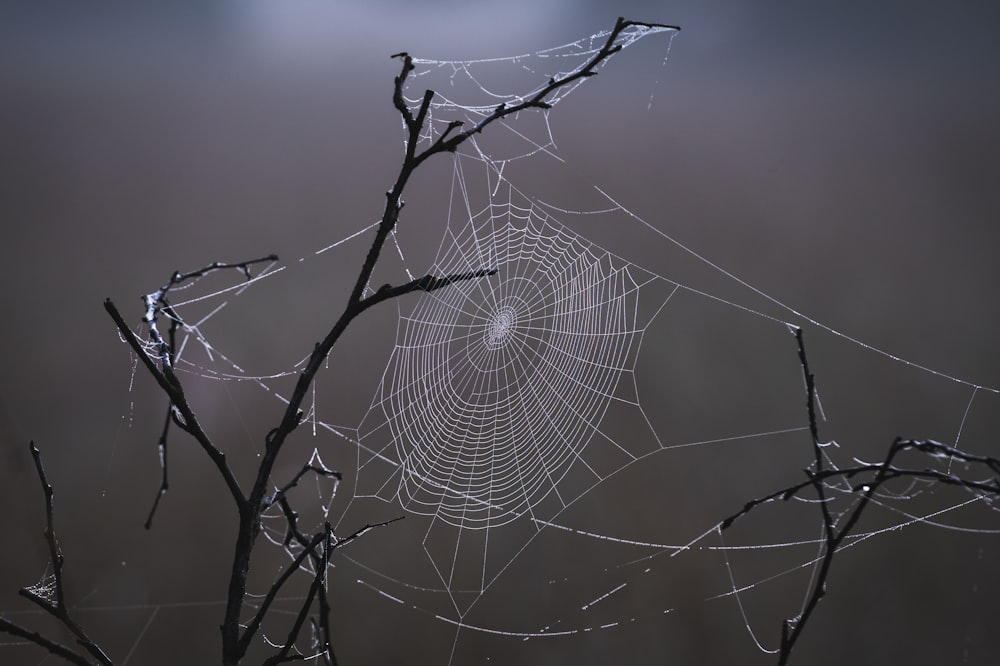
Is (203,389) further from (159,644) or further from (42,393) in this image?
(159,644)

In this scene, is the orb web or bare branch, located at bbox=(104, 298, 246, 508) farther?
the orb web

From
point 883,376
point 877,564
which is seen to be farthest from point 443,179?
point 877,564

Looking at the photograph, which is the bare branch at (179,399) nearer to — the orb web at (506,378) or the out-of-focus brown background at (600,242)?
the orb web at (506,378)

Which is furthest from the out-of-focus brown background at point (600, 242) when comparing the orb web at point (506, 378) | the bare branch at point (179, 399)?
the bare branch at point (179, 399)

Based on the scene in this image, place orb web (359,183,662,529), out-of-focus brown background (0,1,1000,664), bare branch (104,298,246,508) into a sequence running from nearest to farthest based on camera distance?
1. bare branch (104,298,246,508)
2. orb web (359,183,662,529)
3. out-of-focus brown background (0,1,1000,664)

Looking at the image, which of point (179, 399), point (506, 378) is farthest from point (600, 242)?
point (179, 399)

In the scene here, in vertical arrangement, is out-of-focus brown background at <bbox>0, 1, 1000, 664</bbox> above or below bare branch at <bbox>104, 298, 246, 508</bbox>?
above

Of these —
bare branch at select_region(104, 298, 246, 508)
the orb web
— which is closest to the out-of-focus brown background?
the orb web

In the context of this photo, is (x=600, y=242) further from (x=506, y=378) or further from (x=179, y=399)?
(x=179, y=399)

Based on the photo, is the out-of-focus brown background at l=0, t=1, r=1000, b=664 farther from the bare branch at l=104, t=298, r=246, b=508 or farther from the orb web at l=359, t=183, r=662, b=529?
the bare branch at l=104, t=298, r=246, b=508
